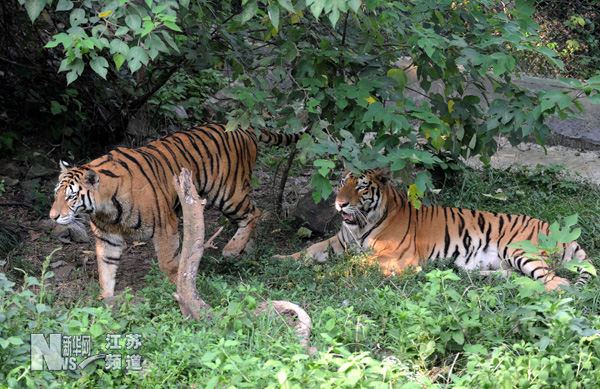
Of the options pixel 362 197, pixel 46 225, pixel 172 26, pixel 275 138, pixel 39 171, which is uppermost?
pixel 172 26

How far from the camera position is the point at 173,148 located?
5211 millimetres

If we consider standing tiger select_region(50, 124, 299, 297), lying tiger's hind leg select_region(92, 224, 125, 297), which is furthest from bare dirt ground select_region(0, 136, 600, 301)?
standing tiger select_region(50, 124, 299, 297)

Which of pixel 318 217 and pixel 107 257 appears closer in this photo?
pixel 107 257

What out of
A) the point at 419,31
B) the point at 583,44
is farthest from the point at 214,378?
the point at 583,44

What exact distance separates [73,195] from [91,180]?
0.16m

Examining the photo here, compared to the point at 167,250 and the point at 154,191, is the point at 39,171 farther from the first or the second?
the point at 167,250

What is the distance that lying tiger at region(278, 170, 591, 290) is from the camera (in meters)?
5.23

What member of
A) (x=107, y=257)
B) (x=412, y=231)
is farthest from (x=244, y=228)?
(x=412, y=231)

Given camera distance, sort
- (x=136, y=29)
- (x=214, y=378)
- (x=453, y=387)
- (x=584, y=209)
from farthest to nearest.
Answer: (x=584, y=209) < (x=136, y=29) < (x=453, y=387) < (x=214, y=378)

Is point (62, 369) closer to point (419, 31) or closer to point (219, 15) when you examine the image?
point (419, 31)

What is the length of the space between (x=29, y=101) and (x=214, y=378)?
16.8ft

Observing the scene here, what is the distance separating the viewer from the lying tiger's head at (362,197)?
203 inches

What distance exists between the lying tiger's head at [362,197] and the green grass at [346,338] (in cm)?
72

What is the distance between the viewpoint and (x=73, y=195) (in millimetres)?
4363
